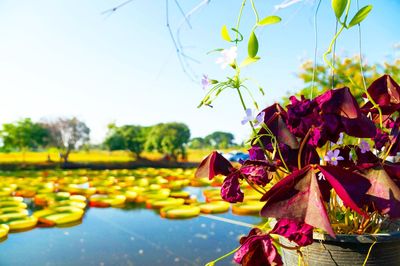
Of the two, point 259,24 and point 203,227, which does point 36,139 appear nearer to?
point 203,227

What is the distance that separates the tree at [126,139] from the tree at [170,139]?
1.69ft

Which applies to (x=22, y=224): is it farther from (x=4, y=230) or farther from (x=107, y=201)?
(x=107, y=201)

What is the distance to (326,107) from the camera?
1.34ft

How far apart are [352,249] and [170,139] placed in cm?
1163

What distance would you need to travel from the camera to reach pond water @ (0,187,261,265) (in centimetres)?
232

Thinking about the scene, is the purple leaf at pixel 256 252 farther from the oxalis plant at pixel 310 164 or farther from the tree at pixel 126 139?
the tree at pixel 126 139

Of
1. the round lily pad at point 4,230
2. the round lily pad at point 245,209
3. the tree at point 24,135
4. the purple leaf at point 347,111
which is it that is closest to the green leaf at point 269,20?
the purple leaf at point 347,111

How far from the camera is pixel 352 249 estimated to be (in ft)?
1.49

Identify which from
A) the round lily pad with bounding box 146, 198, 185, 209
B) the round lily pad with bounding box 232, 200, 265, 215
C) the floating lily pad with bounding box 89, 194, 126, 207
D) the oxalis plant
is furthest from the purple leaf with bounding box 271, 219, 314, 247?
the floating lily pad with bounding box 89, 194, 126, 207

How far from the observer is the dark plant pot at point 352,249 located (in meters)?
0.45

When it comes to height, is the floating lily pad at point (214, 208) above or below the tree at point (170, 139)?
below

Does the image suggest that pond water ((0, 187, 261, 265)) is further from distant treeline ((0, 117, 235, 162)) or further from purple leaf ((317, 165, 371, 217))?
distant treeline ((0, 117, 235, 162))

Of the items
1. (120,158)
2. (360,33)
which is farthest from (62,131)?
(360,33)

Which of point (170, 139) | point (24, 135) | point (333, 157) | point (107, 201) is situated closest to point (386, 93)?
point (333, 157)
